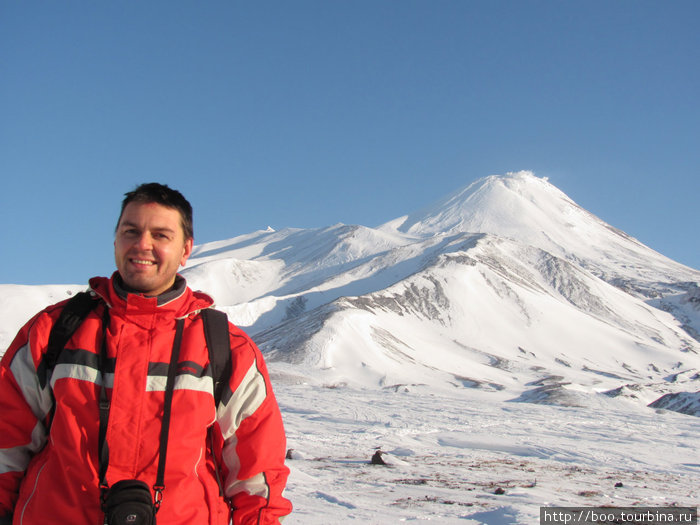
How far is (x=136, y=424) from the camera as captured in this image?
10.2 feet

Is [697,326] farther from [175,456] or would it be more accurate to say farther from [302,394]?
[175,456]

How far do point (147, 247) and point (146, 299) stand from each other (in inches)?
13.6

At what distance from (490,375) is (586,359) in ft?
87.1

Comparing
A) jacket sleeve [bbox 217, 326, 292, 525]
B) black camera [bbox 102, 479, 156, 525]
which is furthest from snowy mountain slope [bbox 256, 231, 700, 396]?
black camera [bbox 102, 479, 156, 525]

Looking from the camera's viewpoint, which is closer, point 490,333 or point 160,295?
point 160,295

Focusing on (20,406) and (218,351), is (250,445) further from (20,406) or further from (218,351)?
(20,406)

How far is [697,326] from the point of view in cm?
13550

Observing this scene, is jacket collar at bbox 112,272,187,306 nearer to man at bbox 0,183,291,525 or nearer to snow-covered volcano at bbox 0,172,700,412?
man at bbox 0,183,291,525

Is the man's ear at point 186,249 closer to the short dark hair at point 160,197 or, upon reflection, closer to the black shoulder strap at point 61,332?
the short dark hair at point 160,197

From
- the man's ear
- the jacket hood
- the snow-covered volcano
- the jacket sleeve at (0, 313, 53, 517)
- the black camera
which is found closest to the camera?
the black camera

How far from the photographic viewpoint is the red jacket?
3059 mm

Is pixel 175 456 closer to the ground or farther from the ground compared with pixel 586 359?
farther from the ground

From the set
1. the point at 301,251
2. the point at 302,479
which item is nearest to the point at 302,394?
the point at 302,479

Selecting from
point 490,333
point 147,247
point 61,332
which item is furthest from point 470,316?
point 61,332
